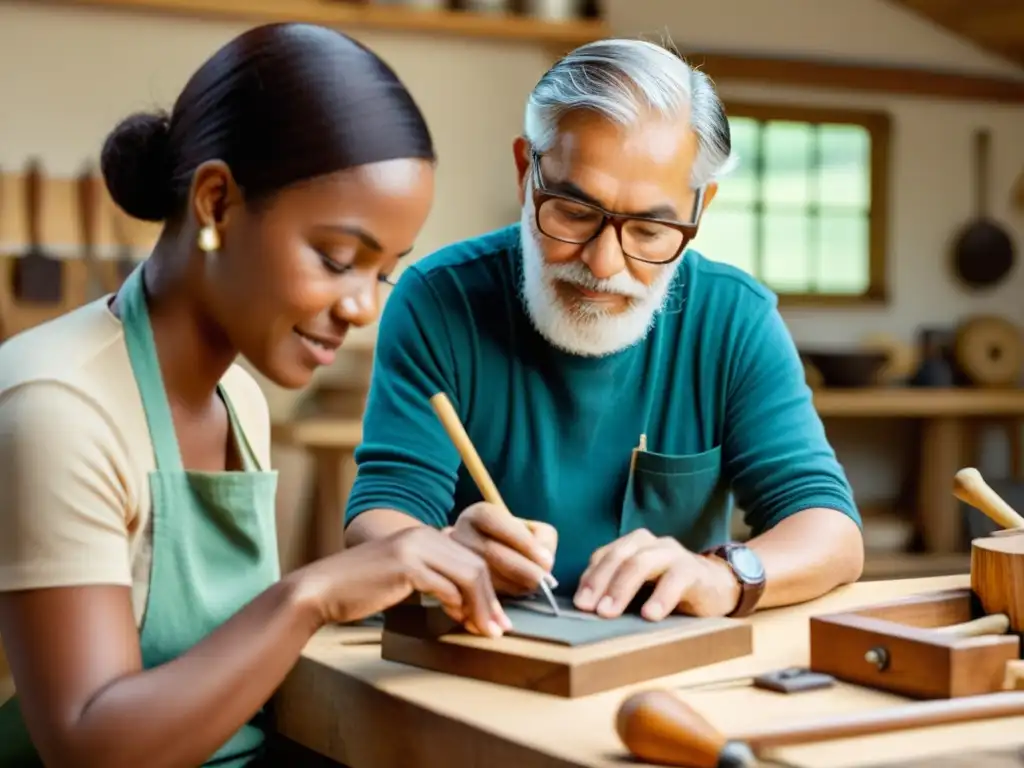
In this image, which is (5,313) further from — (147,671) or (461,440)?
(147,671)

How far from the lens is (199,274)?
4.66 ft

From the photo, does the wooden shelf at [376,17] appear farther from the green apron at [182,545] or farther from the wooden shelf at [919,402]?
the green apron at [182,545]

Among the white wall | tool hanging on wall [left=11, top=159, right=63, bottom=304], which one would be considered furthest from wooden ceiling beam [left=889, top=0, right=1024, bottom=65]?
tool hanging on wall [left=11, top=159, right=63, bottom=304]

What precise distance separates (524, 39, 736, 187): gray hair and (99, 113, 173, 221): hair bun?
2.04 ft

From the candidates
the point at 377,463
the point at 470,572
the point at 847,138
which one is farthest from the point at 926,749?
the point at 847,138

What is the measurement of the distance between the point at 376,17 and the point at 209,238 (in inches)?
159

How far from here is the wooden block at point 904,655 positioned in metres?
1.25

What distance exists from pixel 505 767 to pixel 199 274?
0.62m

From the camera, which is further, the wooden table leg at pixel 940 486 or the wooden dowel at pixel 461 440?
the wooden table leg at pixel 940 486

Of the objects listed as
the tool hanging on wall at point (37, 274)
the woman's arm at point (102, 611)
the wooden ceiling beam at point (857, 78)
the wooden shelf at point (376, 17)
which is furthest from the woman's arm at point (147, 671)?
the wooden ceiling beam at point (857, 78)

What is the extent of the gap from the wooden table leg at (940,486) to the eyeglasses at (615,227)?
453 centimetres

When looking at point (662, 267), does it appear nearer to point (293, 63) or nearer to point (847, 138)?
point (293, 63)

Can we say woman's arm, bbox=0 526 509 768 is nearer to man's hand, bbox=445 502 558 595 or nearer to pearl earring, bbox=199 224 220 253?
man's hand, bbox=445 502 558 595

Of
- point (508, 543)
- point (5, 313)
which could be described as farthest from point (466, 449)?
point (5, 313)
